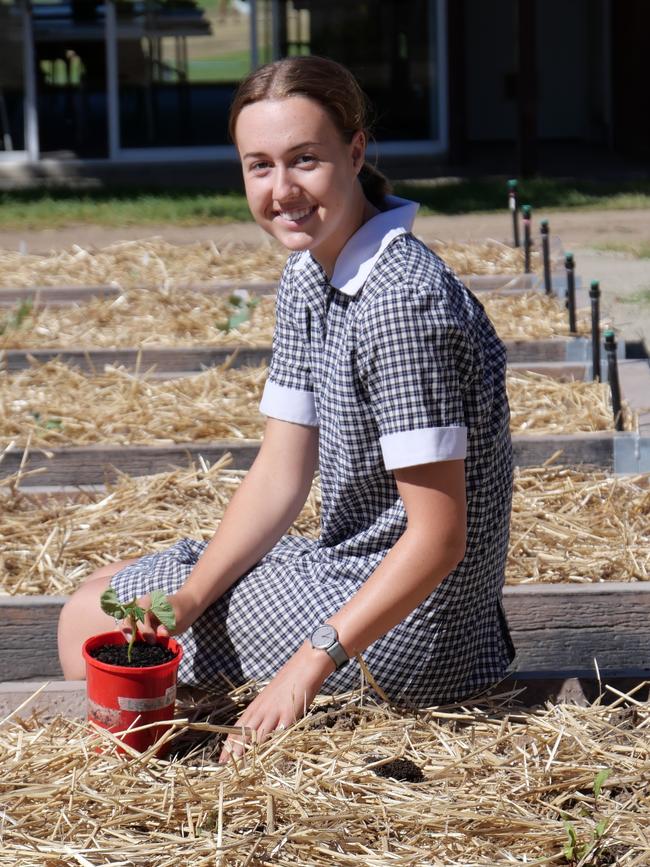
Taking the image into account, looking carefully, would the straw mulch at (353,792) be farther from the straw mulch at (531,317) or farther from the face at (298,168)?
the straw mulch at (531,317)

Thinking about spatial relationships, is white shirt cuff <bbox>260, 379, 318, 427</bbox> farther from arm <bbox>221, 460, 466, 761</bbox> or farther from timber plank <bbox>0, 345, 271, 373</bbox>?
timber plank <bbox>0, 345, 271, 373</bbox>

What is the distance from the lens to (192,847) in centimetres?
230

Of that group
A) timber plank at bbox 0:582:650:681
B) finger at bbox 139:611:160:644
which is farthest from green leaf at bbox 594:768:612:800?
finger at bbox 139:611:160:644

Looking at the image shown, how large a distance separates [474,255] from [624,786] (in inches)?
215

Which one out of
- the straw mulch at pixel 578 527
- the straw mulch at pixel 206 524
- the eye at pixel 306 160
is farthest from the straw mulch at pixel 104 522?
the eye at pixel 306 160

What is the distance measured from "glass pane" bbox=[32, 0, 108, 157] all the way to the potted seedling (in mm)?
12672

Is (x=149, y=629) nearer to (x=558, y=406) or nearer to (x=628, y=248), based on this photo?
(x=558, y=406)

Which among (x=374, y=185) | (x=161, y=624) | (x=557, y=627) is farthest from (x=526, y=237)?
(x=161, y=624)

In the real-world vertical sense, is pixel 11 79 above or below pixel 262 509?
above

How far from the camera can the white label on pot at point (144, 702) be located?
2.56m

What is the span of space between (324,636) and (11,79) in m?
13.1

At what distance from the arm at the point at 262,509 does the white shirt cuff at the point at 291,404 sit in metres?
0.02

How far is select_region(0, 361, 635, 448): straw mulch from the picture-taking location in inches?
192

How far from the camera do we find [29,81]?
14.3 m
